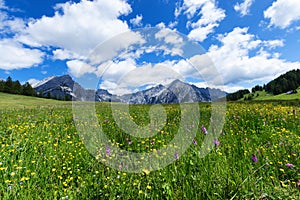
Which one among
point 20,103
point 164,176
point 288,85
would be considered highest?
point 288,85

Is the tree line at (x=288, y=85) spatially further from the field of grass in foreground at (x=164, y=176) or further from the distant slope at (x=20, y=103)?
the field of grass in foreground at (x=164, y=176)

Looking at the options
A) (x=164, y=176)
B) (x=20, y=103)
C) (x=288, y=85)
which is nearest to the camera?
(x=164, y=176)

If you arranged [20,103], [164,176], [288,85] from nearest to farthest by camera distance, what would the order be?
[164,176], [20,103], [288,85]

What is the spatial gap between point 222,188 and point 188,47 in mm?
3326

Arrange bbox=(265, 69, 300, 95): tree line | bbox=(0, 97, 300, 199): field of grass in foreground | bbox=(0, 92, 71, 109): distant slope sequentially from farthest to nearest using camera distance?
bbox=(265, 69, 300, 95): tree line → bbox=(0, 92, 71, 109): distant slope → bbox=(0, 97, 300, 199): field of grass in foreground

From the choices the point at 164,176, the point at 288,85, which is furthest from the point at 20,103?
the point at 288,85

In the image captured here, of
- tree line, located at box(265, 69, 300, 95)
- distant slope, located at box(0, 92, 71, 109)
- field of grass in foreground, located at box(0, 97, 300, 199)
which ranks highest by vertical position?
tree line, located at box(265, 69, 300, 95)

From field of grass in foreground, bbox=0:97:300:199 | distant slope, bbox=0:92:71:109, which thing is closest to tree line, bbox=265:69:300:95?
distant slope, bbox=0:92:71:109

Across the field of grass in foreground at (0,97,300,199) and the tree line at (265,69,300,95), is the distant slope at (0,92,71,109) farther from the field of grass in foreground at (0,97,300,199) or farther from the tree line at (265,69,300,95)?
the tree line at (265,69,300,95)

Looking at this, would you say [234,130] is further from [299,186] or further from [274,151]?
[299,186]

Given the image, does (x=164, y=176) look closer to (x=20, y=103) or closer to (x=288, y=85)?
(x=20, y=103)

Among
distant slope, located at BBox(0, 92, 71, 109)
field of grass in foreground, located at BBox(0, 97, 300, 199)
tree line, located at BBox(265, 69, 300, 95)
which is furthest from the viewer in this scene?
tree line, located at BBox(265, 69, 300, 95)

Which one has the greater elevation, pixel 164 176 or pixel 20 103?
pixel 20 103

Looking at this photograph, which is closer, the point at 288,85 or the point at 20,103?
the point at 20,103
